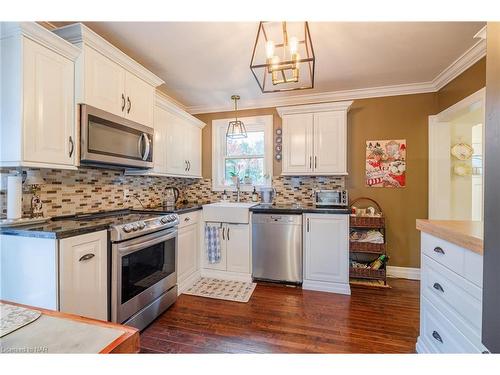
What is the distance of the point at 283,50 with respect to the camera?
1858mm

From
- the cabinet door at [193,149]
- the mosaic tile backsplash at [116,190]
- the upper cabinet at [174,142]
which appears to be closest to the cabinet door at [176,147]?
the upper cabinet at [174,142]

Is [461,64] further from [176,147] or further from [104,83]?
[104,83]

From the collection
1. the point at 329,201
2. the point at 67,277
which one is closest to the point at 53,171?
the point at 67,277

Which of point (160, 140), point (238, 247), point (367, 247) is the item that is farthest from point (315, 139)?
point (160, 140)

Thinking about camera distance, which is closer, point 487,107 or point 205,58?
point 487,107

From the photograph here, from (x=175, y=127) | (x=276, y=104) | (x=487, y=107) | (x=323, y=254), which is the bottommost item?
(x=323, y=254)

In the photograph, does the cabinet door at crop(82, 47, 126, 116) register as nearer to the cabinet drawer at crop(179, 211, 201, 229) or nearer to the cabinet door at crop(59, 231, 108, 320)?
the cabinet door at crop(59, 231, 108, 320)

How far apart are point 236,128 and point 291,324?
2.83 meters

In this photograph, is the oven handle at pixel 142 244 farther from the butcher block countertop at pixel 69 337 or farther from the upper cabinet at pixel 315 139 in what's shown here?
the upper cabinet at pixel 315 139

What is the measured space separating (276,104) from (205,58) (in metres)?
1.47

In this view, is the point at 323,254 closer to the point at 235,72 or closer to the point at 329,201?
the point at 329,201

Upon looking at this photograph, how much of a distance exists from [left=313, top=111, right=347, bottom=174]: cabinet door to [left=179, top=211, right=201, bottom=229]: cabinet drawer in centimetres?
169

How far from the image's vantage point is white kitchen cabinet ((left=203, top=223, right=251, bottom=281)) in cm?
293
